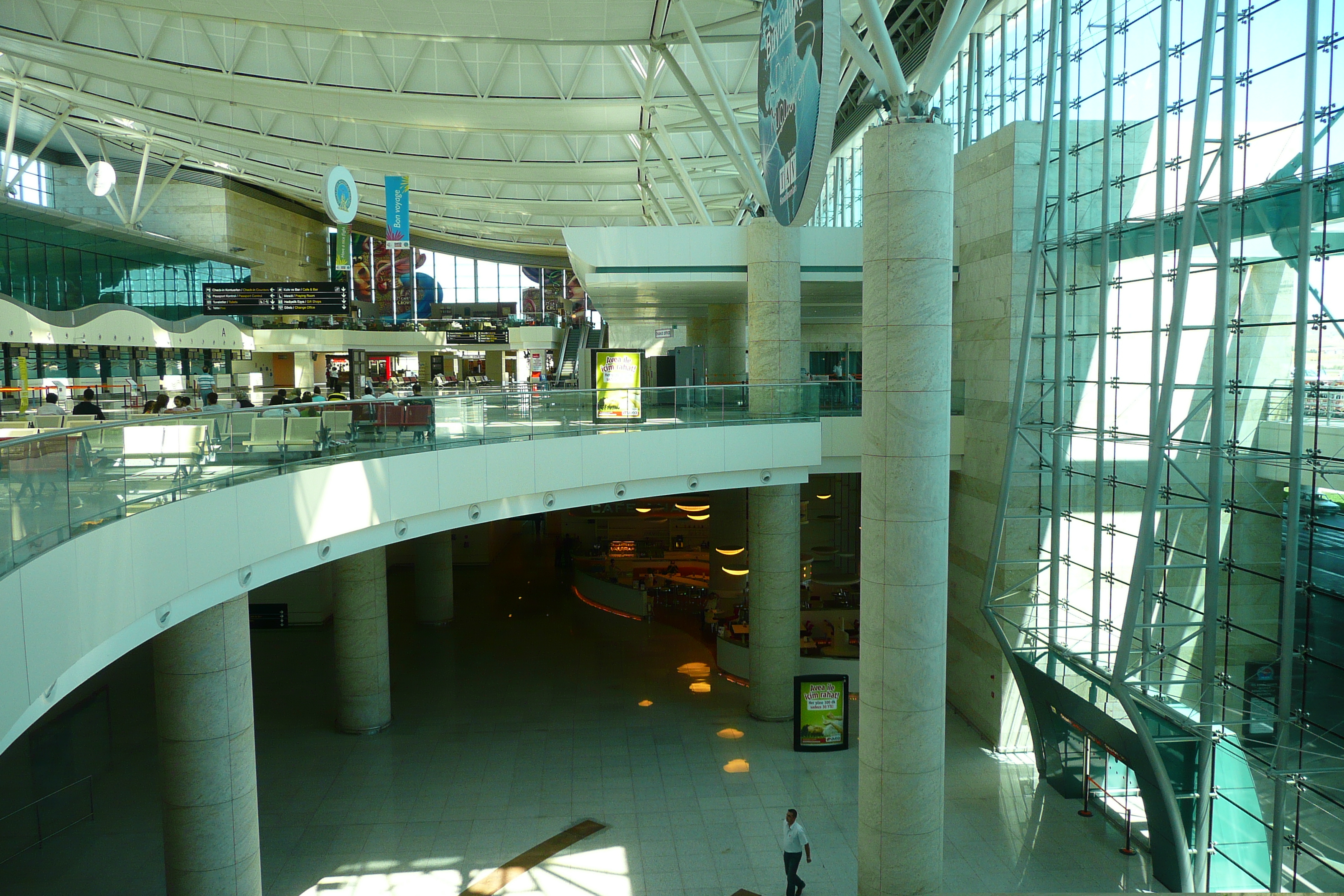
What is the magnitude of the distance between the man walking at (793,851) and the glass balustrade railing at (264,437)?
7.21 m

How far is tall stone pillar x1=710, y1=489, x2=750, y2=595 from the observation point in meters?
28.7

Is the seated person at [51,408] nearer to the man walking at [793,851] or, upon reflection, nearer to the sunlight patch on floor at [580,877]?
the sunlight patch on floor at [580,877]

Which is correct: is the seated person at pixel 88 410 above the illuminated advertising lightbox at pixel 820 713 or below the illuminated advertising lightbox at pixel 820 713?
above

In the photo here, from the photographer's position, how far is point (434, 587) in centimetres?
2769

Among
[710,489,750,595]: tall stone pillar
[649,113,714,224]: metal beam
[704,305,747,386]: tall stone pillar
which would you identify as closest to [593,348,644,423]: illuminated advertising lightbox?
[710,489,750,595]: tall stone pillar

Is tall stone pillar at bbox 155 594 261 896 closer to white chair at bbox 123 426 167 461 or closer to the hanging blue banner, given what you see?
white chair at bbox 123 426 167 461

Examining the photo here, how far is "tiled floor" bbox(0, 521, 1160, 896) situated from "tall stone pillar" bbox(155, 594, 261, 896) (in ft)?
5.96

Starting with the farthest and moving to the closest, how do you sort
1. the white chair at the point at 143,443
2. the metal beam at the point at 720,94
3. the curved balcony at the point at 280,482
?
the metal beam at the point at 720,94, the white chair at the point at 143,443, the curved balcony at the point at 280,482

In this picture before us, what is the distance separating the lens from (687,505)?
32688 mm

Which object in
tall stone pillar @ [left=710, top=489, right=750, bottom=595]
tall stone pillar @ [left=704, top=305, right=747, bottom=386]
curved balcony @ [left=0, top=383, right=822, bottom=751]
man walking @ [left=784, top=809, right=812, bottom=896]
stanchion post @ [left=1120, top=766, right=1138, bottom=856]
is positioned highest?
tall stone pillar @ [left=704, top=305, right=747, bottom=386]

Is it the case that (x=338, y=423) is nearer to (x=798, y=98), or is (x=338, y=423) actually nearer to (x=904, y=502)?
(x=798, y=98)

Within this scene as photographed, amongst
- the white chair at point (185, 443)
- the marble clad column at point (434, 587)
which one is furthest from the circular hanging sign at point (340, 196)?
the white chair at point (185, 443)

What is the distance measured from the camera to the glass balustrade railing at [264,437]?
6.92m

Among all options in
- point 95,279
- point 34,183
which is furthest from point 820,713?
point 34,183
